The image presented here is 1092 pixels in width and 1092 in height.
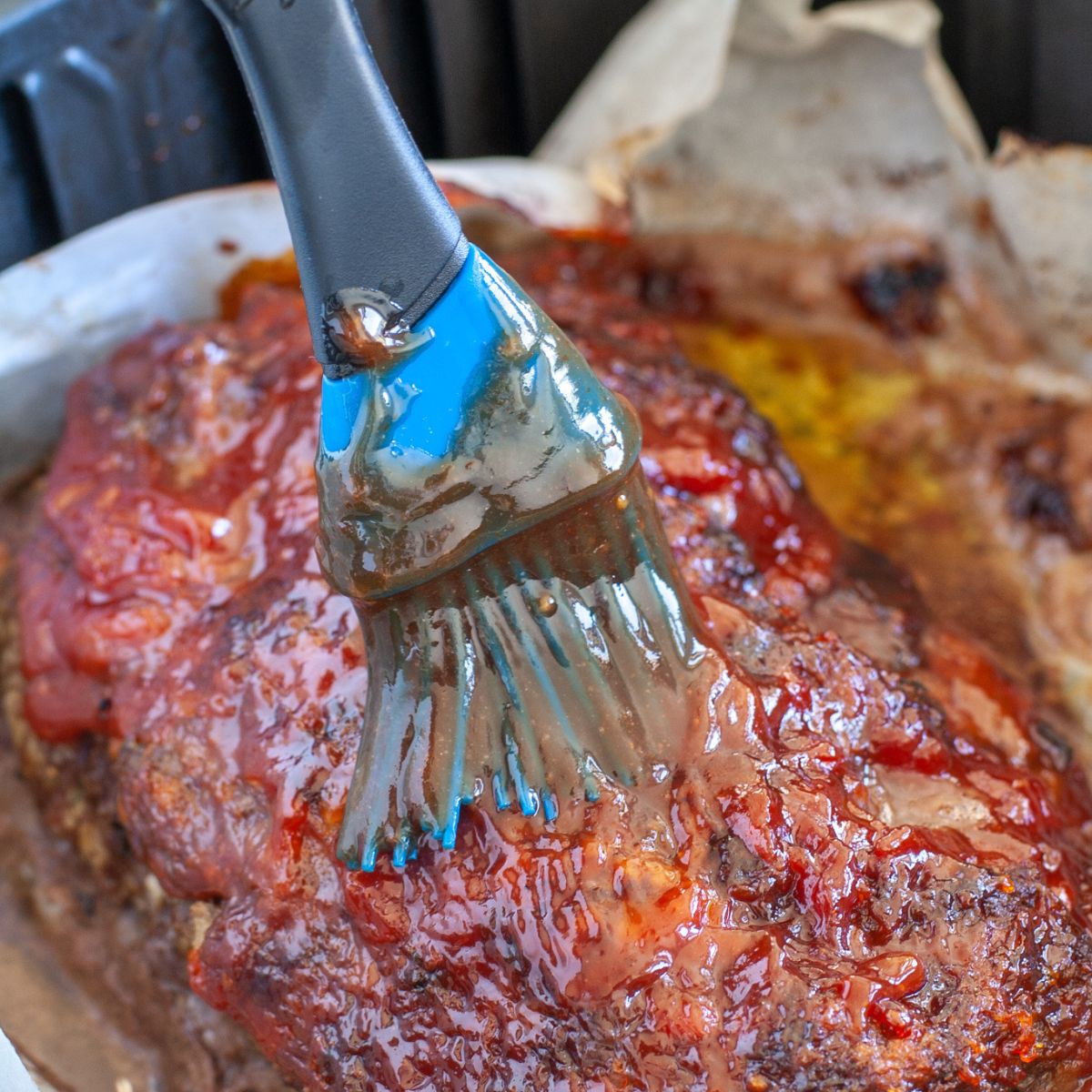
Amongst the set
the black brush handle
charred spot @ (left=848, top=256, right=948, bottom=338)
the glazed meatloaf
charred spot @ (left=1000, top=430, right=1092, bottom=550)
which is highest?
the black brush handle

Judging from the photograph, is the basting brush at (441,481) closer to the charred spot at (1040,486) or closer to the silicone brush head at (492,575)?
the silicone brush head at (492,575)

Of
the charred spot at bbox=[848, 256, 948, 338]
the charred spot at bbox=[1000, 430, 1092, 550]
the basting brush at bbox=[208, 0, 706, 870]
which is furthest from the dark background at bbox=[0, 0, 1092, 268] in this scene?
the basting brush at bbox=[208, 0, 706, 870]

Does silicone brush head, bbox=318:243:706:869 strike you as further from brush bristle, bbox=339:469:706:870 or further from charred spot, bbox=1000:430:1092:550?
charred spot, bbox=1000:430:1092:550

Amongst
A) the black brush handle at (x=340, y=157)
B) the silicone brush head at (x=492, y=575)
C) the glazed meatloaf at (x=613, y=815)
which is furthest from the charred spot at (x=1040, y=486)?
the black brush handle at (x=340, y=157)

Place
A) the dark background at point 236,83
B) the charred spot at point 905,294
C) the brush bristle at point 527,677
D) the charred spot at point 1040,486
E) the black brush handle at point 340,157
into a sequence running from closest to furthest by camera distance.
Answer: the black brush handle at point 340,157
the brush bristle at point 527,677
the dark background at point 236,83
the charred spot at point 1040,486
the charred spot at point 905,294

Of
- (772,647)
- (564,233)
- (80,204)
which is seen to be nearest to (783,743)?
(772,647)

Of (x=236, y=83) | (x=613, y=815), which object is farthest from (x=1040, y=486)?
(x=236, y=83)
